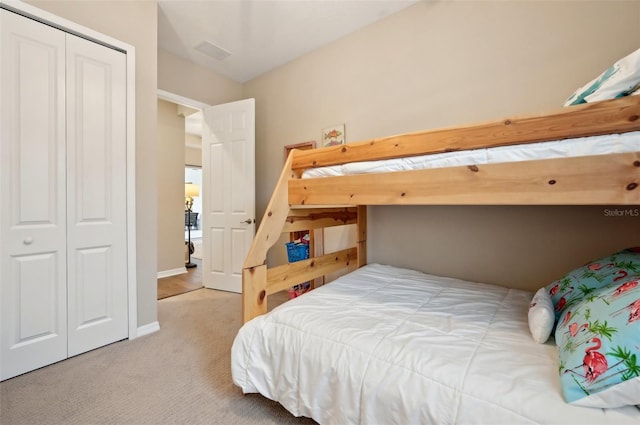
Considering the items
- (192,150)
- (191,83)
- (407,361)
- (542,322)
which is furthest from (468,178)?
(192,150)

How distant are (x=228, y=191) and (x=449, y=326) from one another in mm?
2811

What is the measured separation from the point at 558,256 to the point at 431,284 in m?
0.84

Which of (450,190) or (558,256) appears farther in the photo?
(558,256)

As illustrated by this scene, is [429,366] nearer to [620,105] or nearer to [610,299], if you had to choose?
[610,299]

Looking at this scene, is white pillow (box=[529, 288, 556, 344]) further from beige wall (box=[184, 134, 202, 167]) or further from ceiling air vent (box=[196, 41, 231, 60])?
beige wall (box=[184, 134, 202, 167])

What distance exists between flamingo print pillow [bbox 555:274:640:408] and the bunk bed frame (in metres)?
0.33

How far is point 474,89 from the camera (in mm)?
2061

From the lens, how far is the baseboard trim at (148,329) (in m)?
2.16

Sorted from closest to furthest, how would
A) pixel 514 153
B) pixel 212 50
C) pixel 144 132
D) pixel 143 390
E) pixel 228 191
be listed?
pixel 514 153 < pixel 143 390 < pixel 144 132 < pixel 212 50 < pixel 228 191

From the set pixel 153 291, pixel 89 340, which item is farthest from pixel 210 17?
pixel 89 340

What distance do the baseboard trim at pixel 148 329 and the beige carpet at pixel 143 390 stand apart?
2.2 inches

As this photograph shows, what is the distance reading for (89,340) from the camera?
6.25ft

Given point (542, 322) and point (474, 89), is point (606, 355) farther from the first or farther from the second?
point (474, 89)

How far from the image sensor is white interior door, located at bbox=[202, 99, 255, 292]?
3174 millimetres
